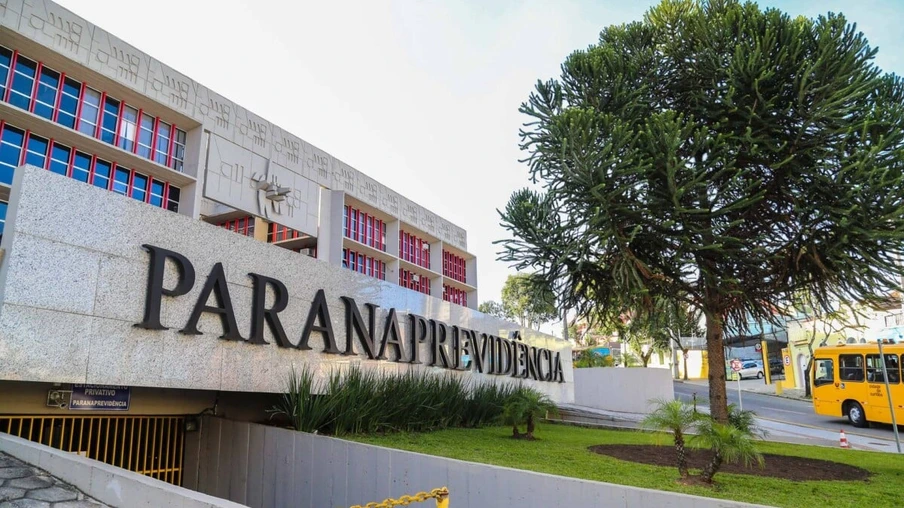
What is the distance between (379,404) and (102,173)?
9247 millimetres

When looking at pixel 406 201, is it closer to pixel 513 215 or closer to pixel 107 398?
pixel 513 215

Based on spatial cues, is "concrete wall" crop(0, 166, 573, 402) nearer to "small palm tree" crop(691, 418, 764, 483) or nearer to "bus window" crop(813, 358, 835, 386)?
"small palm tree" crop(691, 418, 764, 483)

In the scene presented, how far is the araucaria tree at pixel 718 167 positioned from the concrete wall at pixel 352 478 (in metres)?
4.70

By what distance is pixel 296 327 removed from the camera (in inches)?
390

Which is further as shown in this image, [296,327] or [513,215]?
[513,215]

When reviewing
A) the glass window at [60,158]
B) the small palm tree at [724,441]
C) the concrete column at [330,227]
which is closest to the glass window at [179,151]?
the glass window at [60,158]

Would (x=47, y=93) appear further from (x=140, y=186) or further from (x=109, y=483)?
(x=109, y=483)

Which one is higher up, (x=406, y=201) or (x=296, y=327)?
(x=406, y=201)

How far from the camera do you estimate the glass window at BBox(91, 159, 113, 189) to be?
1382cm

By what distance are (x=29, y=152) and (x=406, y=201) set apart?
13.4 metres

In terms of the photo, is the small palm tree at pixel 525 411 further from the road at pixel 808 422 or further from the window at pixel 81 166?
the window at pixel 81 166

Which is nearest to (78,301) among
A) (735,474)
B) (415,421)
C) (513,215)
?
(415,421)

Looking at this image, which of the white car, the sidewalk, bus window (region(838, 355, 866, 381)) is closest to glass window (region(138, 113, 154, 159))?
bus window (region(838, 355, 866, 381))

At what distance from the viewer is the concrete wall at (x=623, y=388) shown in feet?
74.4
